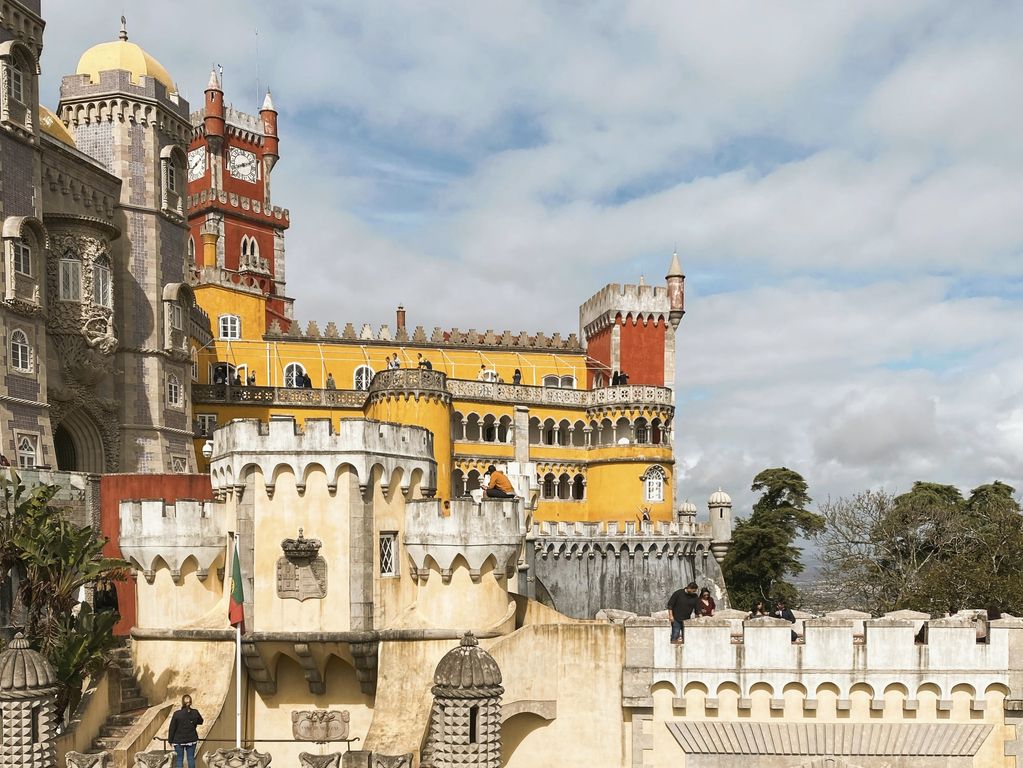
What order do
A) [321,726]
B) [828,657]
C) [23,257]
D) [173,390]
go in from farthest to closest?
[173,390]
[23,257]
[321,726]
[828,657]

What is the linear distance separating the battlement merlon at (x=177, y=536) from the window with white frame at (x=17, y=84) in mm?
17822

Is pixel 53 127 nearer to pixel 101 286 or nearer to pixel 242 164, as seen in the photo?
pixel 101 286

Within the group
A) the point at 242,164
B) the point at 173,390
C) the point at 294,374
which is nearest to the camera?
the point at 173,390

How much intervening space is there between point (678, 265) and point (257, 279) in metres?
30.9

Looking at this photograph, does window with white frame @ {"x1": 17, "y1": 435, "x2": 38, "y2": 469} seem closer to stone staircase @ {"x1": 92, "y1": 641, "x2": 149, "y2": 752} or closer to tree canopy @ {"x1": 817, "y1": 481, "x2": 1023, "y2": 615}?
stone staircase @ {"x1": 92, "y1": 641, "x2": 149, "y2": 752}

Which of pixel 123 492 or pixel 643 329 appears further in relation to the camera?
pixel 643 329

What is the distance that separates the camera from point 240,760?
59.3 ft

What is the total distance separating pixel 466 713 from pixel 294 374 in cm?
4179

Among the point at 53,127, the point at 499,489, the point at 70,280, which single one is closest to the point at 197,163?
the point at 53,127

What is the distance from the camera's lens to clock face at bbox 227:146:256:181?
73750mm

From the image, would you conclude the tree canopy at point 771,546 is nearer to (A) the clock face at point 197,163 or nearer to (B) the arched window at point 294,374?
(B) the arched window at point 294,374

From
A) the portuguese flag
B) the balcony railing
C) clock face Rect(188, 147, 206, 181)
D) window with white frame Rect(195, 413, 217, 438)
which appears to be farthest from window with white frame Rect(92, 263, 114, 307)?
clock face Rect(188, 147, 206, 181)

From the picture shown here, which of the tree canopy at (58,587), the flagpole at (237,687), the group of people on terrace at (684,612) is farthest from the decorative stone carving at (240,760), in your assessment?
the group of people on terrace at (684,612)

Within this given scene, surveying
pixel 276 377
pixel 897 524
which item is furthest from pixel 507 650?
pixel 276 377
